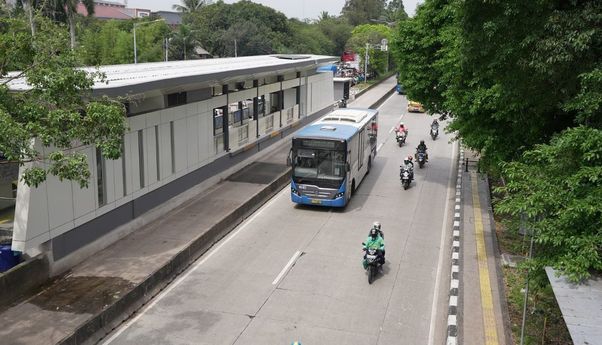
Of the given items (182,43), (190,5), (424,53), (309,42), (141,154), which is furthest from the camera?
(190,5)

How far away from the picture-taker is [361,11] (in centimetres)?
12825

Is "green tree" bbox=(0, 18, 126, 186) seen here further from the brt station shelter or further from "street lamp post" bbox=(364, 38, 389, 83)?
"street lamp post" bbox=(364, 38, 389, 83)

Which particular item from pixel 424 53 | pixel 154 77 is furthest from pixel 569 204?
pixel 424 53

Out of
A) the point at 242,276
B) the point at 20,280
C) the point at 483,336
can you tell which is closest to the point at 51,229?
the point at 20,280

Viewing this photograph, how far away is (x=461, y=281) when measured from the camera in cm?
1280

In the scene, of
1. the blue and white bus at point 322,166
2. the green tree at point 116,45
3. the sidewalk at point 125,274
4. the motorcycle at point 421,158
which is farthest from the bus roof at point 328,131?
the green tree at point 116,45

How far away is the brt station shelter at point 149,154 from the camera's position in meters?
12.0

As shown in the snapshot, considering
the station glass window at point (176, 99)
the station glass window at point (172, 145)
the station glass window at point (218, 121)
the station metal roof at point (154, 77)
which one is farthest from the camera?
the station glass window at point (218, 121)

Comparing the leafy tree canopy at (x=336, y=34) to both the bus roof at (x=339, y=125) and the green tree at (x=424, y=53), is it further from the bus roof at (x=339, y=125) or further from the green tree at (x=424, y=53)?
the green tree at (x=424, y=53)

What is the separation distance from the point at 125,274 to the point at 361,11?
123 m

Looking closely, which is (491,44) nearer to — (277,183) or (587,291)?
(587,291)

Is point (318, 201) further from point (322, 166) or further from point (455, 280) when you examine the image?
point (455, 280)

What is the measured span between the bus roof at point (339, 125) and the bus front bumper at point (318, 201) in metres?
1.94

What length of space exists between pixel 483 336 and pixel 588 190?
137 inches
